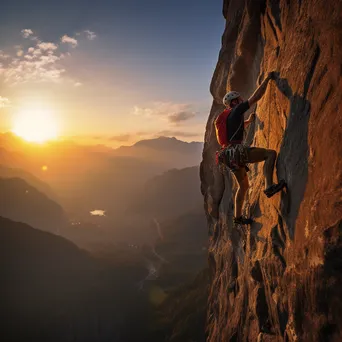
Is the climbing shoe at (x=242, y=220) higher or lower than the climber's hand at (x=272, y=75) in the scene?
lower

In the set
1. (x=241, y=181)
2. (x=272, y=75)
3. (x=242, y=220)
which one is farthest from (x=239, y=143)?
(x=242, y=220)

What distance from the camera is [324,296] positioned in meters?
6.02

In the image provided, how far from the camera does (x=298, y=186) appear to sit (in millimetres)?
7258

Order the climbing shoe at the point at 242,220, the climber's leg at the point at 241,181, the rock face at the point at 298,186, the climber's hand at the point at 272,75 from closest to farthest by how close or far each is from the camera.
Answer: the rock face at the point at 298,186, the climber's hand at the point at 272,75, the climber's leg at the point at 241,181, the climbing shoe at the point at 242,220

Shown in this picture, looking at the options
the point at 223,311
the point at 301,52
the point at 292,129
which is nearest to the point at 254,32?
the point at 301,52

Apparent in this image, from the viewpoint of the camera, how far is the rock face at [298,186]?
5848 mm

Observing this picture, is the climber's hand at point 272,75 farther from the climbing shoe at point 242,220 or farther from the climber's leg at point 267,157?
the climbing shoe at point 242,220

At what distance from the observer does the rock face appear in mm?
5848

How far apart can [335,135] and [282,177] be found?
2.61 m

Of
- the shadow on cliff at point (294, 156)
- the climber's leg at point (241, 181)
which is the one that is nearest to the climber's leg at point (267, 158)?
the shadow on cliff at point (294, 156)

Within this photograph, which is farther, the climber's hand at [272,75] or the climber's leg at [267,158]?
the climber's hand at [272,75]

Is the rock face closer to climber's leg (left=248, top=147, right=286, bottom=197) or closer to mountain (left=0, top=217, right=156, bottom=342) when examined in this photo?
climber's leg (left=248, top=147, right=286, bottom=197)

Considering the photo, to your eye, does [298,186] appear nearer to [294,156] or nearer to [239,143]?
[294,156]

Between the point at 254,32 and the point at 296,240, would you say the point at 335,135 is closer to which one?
the point at 296,240
